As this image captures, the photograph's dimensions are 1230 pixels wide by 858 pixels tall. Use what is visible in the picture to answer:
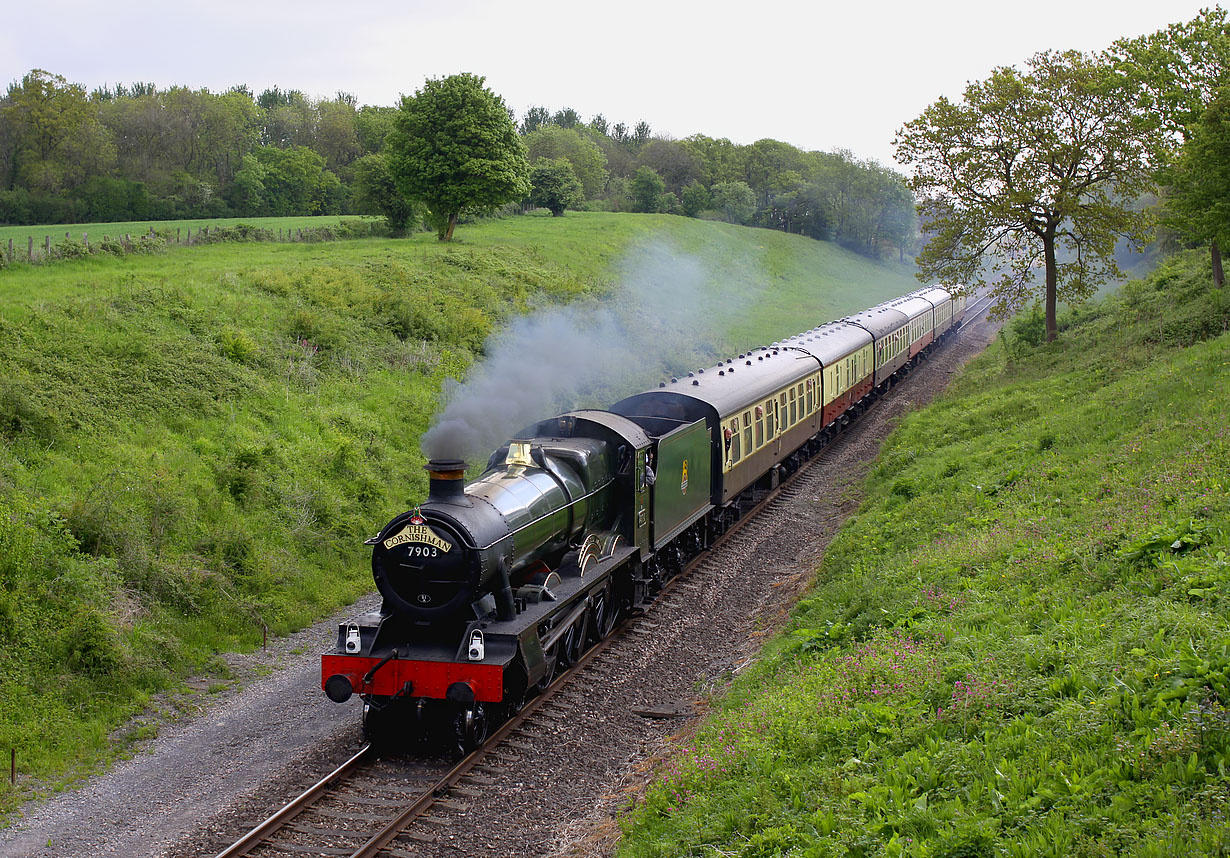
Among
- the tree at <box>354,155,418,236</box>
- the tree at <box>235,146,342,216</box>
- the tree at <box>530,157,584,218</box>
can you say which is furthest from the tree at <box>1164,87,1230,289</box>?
the tree at <box>235,146,342,216</box>

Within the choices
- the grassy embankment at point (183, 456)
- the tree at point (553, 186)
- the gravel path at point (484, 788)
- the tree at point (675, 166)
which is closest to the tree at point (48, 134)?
the tree at point (553, 186)

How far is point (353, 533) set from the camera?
1784cm

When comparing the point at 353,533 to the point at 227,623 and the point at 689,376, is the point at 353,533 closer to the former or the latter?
the point at 227,623

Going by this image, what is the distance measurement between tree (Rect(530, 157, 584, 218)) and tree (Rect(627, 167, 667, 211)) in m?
16.9

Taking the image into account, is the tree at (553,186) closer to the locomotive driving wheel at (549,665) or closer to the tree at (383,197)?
the tree at (383,197)

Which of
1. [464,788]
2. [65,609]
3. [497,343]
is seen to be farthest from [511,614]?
[497,343]

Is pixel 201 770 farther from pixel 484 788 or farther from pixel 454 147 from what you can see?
pixel 454 147

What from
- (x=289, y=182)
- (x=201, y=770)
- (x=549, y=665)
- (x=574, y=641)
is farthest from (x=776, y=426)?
(x=289, y=182)

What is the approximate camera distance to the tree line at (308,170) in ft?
195

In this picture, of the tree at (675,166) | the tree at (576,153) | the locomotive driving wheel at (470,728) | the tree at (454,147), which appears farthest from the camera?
the tree at (675,166)

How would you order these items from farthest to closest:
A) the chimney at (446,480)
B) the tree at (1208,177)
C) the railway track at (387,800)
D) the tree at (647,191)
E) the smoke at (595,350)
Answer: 1. the tree at (647,191)
2. the tree at (1208,177)
3. the smoke at (595,350)
4. the chimney at (446,480)
5. the railway track at (387,800)

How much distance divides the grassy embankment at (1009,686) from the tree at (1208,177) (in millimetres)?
7190

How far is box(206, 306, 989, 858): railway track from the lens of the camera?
8.53 m

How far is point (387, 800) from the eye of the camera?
30.9ft
